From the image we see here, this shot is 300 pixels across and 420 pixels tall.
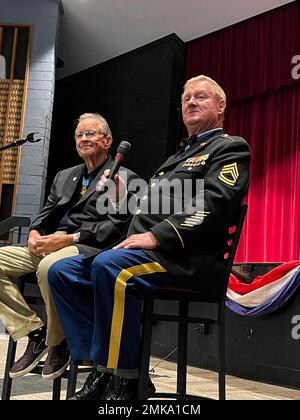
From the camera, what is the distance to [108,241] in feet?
6.07

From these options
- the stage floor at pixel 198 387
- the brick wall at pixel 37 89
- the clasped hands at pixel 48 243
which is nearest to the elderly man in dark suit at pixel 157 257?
the clasped hands at pixel 48 243

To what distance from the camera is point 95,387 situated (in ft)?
4.71

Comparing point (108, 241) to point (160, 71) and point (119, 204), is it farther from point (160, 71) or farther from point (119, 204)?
point (160, 71)

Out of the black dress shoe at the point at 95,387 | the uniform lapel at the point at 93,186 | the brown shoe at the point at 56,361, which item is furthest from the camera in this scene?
the uniform lapel at the point at 93,186

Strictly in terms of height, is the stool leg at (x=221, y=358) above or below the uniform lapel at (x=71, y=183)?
below

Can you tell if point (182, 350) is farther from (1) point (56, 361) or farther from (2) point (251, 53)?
(2) point (251, 53)

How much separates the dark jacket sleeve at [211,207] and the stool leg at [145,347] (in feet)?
0.55

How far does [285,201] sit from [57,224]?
335 centimetres

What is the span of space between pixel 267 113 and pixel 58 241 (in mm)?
3859

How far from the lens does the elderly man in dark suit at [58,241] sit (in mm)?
1721

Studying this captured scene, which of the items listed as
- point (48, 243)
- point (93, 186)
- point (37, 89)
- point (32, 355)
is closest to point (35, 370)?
point (32, 355)

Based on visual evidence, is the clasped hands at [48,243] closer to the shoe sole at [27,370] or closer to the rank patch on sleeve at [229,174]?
the shoe sole at [27,370]
